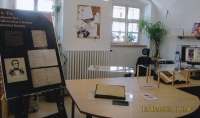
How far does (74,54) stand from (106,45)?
80cm

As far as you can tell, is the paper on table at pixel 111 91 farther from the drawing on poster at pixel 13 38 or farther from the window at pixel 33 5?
the window at pixel 33 5

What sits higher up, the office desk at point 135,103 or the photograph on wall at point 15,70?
the photograph on wall at point 15,70

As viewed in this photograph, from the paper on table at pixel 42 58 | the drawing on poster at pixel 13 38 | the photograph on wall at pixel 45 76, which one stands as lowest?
the photograph on wall at pixel 45 76

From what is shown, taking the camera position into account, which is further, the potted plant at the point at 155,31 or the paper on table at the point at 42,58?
the potted plant at the point at 155,31

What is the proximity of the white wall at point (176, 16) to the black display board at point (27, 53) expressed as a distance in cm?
342

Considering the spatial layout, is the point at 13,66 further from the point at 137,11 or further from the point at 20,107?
the point at 137,11

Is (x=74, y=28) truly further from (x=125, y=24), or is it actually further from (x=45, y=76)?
(x=45, y=76)

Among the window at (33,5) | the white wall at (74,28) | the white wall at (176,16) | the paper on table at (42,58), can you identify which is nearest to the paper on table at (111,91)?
the paper on table at (42,58)

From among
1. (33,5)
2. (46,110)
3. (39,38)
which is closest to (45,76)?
(39,38)

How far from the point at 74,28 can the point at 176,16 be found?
99.2 inches

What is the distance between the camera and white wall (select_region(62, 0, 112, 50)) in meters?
3.71

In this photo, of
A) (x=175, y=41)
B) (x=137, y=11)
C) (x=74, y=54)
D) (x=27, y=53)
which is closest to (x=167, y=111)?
(x=27, y=53)

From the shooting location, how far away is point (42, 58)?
4.55ft

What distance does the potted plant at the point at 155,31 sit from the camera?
183 inches
